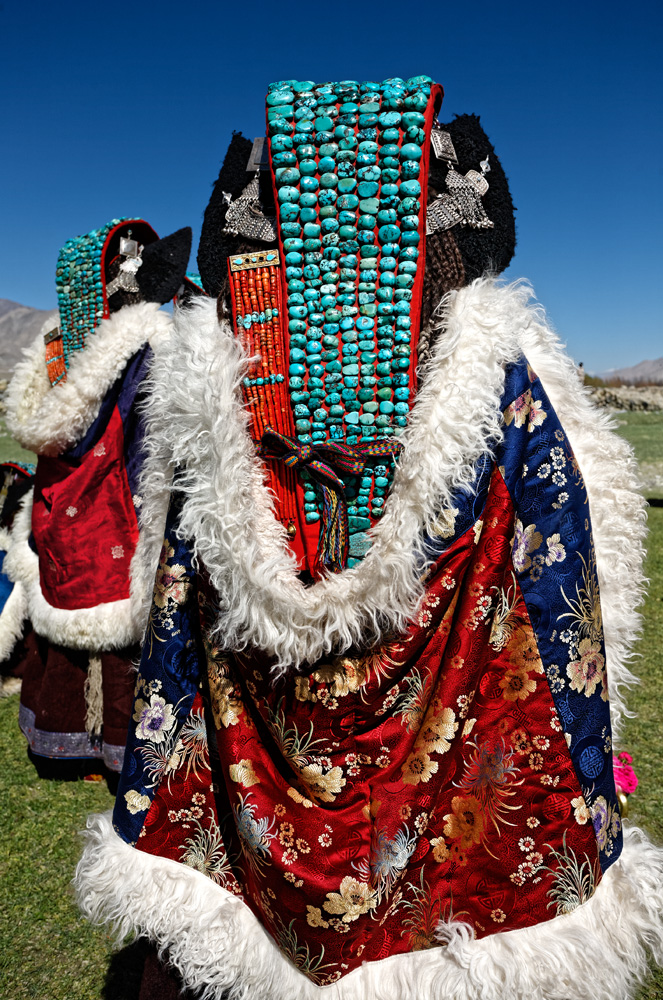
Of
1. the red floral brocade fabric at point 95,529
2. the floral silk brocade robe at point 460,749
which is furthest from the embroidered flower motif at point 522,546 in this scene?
the red floral brocade fabric at point 95,529

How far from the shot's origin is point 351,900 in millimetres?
1150

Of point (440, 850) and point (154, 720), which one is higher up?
point (154, 720)

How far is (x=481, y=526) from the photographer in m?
1.17

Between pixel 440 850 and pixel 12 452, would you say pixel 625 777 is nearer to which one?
pixel 440 850

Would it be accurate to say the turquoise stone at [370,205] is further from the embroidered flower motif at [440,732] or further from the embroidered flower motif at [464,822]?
the embroidered flower motif at [464,822]

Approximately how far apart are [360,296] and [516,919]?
114 cm

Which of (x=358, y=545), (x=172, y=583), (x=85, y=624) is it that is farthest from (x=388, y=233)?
(x=85, y=624)

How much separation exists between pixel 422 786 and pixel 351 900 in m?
0.23

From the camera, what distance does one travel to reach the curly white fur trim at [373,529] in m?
1.10

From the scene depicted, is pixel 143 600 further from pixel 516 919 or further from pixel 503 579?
pixel 516 919

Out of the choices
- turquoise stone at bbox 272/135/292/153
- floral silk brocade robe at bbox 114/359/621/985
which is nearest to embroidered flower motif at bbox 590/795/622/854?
floral silk brocade robe at bbox 114/359/621/985

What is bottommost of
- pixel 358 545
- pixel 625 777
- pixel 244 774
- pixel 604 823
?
pixel 625 777

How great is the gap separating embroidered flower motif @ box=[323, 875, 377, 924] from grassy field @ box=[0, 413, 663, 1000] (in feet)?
3.06

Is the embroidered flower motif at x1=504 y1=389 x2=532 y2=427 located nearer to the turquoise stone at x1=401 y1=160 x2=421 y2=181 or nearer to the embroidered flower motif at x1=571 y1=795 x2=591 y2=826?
the turquoise stone at x1=401 y1=160 x2=421 y2=181
